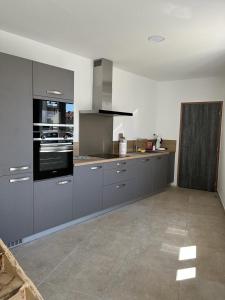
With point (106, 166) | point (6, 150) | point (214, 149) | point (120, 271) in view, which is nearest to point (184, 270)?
point (120, 271)

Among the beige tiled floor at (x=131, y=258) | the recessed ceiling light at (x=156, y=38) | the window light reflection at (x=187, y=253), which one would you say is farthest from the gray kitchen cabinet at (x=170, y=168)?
the recessed ceiling light at (x=156, y=38)

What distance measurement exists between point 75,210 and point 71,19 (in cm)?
231

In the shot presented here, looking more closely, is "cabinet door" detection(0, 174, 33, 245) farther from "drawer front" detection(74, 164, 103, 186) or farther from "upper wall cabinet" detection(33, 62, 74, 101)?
"upper wall cabinet" detection(33, 62, 74, 101)

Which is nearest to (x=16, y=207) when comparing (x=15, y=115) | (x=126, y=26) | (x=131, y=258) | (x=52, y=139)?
(x=52, y=139)

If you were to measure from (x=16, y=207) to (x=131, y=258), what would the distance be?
1354 mm

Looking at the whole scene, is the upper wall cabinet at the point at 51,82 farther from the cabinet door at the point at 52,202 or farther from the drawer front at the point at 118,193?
the drawer front at the point at 118,193

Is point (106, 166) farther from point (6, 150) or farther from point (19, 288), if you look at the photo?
point (19, 288)

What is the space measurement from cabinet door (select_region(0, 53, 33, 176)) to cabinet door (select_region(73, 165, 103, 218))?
789 millimetres

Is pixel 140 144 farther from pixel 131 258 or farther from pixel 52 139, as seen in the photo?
pixel 131 258

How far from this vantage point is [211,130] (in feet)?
17.1

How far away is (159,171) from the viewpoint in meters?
5.06

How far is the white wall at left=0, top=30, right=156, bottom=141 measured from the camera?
3047mm

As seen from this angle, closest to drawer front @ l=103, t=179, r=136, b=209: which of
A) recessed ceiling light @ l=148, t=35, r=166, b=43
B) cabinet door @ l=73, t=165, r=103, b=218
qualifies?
cabinet door @ l=73, t=165, r=103, b=218

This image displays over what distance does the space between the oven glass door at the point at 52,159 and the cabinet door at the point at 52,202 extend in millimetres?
86
